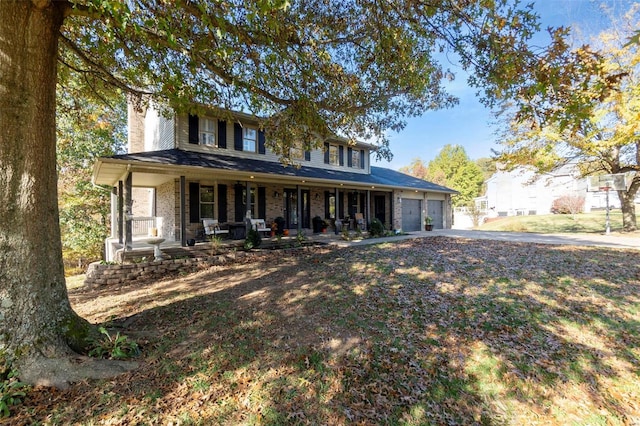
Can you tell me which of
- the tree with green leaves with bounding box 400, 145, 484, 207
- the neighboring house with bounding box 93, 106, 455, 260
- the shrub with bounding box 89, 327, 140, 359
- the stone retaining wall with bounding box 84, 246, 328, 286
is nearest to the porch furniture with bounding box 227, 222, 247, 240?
the neighboring house with bounding box 93, 106, 455, 260

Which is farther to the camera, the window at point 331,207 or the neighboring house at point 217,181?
the window at point 331,207

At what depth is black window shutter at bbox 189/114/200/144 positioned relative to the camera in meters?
11.7

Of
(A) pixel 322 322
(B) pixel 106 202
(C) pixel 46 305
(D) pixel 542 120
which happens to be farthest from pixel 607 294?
(B) pixel 106 202

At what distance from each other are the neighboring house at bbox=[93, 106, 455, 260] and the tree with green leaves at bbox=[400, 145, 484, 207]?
25696 mm

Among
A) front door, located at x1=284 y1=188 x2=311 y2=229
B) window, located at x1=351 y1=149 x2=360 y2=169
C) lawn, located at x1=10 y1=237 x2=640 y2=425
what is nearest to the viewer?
lawn, located at x1=10 y1=237 x2=640 y2=425

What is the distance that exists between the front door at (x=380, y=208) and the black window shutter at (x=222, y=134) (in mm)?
9896

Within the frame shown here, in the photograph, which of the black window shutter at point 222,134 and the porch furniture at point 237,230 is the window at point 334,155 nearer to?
the black window shutter at point 222,134

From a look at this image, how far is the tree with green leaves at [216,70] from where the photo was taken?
3.14 m

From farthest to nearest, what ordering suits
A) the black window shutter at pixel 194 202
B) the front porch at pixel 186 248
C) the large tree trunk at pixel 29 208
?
the black window shutter at pixel 194 202
the front porch at pixel 186 248
the large tree trunk at pixel 29 208

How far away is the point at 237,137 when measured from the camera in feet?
42.8

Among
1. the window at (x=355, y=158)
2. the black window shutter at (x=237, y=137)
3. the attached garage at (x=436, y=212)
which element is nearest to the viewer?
the black window shutter at (x=237, y=137)

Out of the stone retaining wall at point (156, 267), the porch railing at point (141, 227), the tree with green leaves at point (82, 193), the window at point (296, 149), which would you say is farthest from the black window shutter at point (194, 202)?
the tree with green leaves at point (82, 193)

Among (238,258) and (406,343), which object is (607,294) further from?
(238,258)

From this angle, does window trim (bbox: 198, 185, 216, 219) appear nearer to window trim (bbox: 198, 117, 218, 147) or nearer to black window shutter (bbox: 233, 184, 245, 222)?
black window shutter (bbox: 233, 184, 245, 222)
